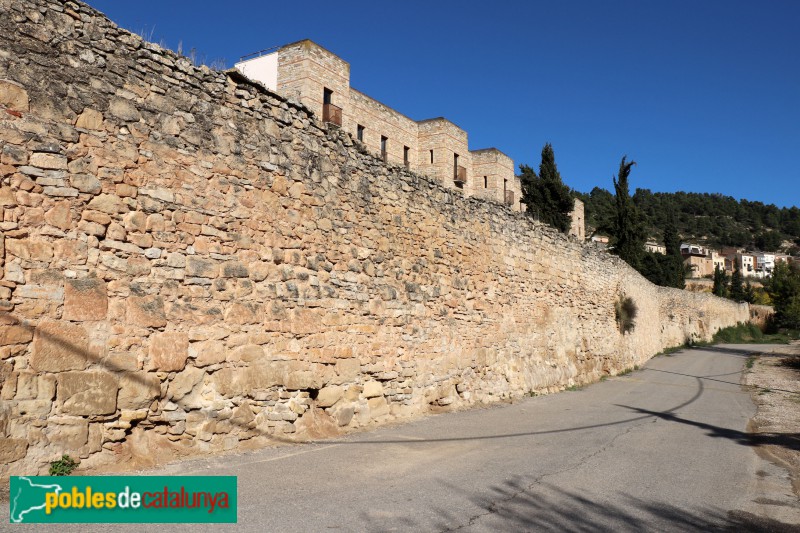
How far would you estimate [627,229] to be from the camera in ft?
111

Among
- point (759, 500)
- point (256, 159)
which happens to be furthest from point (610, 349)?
point (256, 159)

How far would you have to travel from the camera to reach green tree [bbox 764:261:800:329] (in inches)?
1836

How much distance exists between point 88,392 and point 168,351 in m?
0.91

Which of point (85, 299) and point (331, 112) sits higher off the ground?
point (331, 112)

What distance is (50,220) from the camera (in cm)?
524

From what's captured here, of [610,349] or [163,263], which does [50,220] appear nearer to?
[163,263]

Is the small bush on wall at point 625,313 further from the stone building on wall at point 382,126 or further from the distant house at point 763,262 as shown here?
the distant house at point 763,262

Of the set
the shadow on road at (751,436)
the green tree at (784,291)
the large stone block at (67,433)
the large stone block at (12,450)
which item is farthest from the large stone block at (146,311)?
the green tree at (784,291)

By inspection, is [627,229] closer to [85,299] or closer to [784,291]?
[784,291]

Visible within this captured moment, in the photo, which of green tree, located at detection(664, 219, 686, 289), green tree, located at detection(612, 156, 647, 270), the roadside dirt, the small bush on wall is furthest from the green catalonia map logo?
green tree, located at detection(664, 219, 686, 289)

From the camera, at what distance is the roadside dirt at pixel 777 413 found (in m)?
7.74

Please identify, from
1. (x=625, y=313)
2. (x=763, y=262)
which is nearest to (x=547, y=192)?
(x=625, y=313)

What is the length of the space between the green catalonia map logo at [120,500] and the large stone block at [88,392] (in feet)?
2.05

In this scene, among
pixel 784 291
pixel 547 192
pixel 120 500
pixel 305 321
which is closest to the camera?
pixel 120 500
